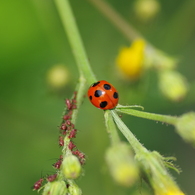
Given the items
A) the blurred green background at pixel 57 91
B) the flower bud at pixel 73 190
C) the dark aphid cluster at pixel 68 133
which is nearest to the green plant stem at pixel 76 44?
the dark aphid cluster at pixel 68 133

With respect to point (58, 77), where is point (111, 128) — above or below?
below

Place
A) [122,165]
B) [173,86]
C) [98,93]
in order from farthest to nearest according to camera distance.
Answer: [173,86] → [98,93] → [122,165]

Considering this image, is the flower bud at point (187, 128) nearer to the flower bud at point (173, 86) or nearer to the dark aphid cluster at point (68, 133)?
the dark aphid cluster at point (68, 133)

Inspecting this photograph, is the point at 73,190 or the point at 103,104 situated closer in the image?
the point at 73,190

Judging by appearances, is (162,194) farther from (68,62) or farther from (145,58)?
(68,62)

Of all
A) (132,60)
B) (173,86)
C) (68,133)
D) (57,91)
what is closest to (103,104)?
(68,133)

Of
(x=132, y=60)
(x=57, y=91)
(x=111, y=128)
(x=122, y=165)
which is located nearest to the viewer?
(x=122, y=165)

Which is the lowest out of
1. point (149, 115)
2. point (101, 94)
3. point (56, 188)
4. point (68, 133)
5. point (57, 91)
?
point (56, 188)

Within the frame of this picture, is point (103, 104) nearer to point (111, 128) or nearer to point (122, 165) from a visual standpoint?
point (111, 128)
